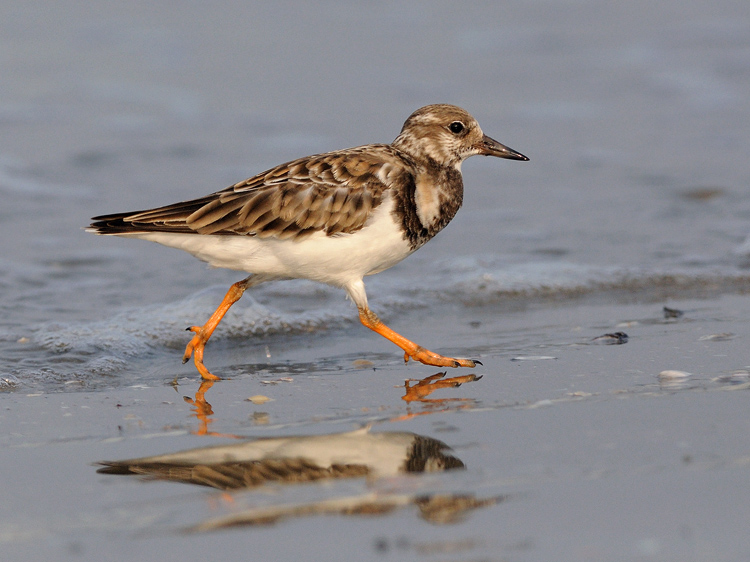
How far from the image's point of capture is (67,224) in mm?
7727

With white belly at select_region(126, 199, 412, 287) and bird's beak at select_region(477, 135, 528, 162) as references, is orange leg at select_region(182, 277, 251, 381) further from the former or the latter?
bird's beak at select_region(477, 135, 528, 162)

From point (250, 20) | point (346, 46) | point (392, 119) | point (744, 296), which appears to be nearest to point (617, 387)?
point (744, 296)

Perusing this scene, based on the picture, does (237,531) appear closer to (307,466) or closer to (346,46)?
(307,466)

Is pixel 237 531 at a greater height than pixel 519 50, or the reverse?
pixel 519 50

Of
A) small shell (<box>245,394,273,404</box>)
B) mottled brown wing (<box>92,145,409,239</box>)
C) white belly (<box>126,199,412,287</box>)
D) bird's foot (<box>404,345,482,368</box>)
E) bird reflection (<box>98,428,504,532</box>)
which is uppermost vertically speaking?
mottled brown wing (<box>92,145,409,239</box>)

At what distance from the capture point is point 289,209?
4.66 meters

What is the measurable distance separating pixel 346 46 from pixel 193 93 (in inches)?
81.5

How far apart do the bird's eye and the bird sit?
340mm

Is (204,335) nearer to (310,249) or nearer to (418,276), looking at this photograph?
(310,249)

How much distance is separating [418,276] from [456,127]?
180 cm

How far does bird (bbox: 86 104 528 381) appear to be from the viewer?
15.3ft

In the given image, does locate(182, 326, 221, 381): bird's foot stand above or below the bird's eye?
below

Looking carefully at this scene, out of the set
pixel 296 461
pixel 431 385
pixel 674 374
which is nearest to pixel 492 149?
pixel 431 385

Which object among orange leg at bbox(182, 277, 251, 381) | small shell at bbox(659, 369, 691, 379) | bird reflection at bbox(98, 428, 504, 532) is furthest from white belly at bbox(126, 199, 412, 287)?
small shell at bbox(659, 369, 691, 379)
